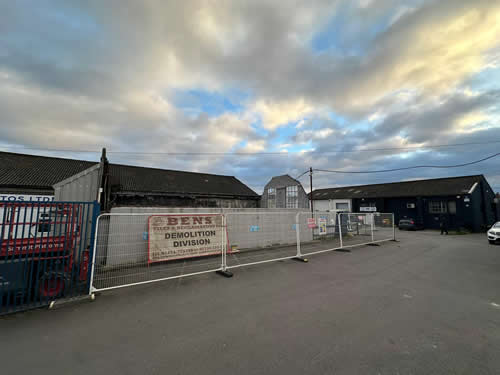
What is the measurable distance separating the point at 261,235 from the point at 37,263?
8.74 m

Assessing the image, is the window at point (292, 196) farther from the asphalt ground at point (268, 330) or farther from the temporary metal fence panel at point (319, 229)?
the asphalt ground at point (268, 330)

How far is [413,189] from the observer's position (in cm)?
2859

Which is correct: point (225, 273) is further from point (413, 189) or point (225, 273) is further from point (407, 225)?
point (413, 189)

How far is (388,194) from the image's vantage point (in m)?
29.6

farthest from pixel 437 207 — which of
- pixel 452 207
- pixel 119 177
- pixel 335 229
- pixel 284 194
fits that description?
pixel 119 177

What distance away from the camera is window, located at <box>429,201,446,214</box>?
2484 centimetres

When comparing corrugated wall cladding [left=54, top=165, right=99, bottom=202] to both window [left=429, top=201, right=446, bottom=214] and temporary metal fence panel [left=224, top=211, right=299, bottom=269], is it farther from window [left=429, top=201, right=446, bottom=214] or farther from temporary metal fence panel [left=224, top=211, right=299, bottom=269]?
window [left=429, top=201, right=446, bottom=214]

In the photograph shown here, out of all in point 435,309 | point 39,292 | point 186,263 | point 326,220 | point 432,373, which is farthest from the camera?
point 326,220

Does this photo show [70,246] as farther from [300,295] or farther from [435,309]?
[435,309]

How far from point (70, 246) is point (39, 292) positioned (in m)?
1.11

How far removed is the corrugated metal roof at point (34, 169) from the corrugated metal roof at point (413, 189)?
3629cm

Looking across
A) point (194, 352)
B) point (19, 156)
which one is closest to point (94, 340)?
point (194, 352)

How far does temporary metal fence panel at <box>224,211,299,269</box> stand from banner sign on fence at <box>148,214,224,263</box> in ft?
5.70

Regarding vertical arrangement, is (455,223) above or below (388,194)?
below
